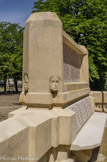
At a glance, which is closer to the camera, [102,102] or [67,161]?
[67,161]

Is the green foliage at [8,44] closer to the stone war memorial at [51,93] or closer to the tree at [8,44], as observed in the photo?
the tree at [8,44]

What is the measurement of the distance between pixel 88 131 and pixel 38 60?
7.24 feet

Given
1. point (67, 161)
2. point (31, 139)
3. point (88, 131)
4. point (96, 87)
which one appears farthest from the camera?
point (96, 87)

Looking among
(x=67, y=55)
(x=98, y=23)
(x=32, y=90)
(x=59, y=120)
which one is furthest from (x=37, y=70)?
(x=98, y=23)

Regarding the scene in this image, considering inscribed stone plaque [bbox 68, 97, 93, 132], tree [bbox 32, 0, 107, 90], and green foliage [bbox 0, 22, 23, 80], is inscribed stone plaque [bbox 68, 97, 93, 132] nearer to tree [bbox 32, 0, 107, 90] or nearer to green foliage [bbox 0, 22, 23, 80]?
tree [bbox 32, 0, 107, 90]

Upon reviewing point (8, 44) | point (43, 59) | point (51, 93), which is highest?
point (8, 44)

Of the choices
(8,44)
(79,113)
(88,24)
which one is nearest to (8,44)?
(8,44)

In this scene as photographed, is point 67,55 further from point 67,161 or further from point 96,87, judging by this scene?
point 96,87

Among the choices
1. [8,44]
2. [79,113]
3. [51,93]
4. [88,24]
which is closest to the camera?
[51,93]

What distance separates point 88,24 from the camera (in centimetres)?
1181

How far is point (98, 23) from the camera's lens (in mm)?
12016

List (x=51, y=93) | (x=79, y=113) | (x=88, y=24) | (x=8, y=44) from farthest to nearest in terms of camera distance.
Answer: (x=8, y=44), (x=88, y=24), (x=79, y=113), (x=51, y=93)

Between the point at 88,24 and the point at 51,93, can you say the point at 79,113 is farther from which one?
the point at 88,24

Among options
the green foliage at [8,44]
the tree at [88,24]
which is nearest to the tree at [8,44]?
the green foliage at [8,44]
